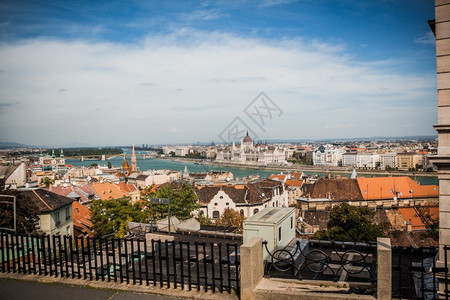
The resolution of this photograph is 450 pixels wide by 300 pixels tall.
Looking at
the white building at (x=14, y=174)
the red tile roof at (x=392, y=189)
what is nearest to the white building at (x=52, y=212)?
the white building at (x=14, y=174)

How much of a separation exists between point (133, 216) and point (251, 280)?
21.7 meters

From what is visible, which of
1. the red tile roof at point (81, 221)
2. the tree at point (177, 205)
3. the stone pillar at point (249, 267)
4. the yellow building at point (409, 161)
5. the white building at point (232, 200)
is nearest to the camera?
the stone pillar at point (249, 267)

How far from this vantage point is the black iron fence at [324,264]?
16.4 feet

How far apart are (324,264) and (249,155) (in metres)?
167

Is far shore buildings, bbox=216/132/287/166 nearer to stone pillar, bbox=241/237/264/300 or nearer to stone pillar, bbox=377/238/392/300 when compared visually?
stone pillar, bbox=241/237/264/300

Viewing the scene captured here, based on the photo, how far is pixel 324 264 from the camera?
5285 mm

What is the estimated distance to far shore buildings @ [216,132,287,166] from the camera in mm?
169625

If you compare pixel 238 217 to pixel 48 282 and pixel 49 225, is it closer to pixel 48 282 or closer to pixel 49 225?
pixel 49 225

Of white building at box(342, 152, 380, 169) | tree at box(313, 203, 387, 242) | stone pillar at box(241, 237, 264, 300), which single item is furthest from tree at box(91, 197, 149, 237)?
white building at box(342, 152, 380, 169)

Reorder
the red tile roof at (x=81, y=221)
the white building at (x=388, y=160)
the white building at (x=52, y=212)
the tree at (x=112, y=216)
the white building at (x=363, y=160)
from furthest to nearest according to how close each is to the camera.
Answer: the white building at (x=363, y=160) → the white building at (x=388, y=160) → the red tile roof at (x=81, y=221) → the tree at (x=112, y=216) → the white building at (x=52, y=212)

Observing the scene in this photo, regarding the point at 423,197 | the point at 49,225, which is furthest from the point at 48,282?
the point at 423,197

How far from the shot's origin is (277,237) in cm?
819

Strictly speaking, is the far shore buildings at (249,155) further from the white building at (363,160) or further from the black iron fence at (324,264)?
the black iron fence at (324,264)

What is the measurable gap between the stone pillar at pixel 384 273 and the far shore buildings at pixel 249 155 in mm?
158501
